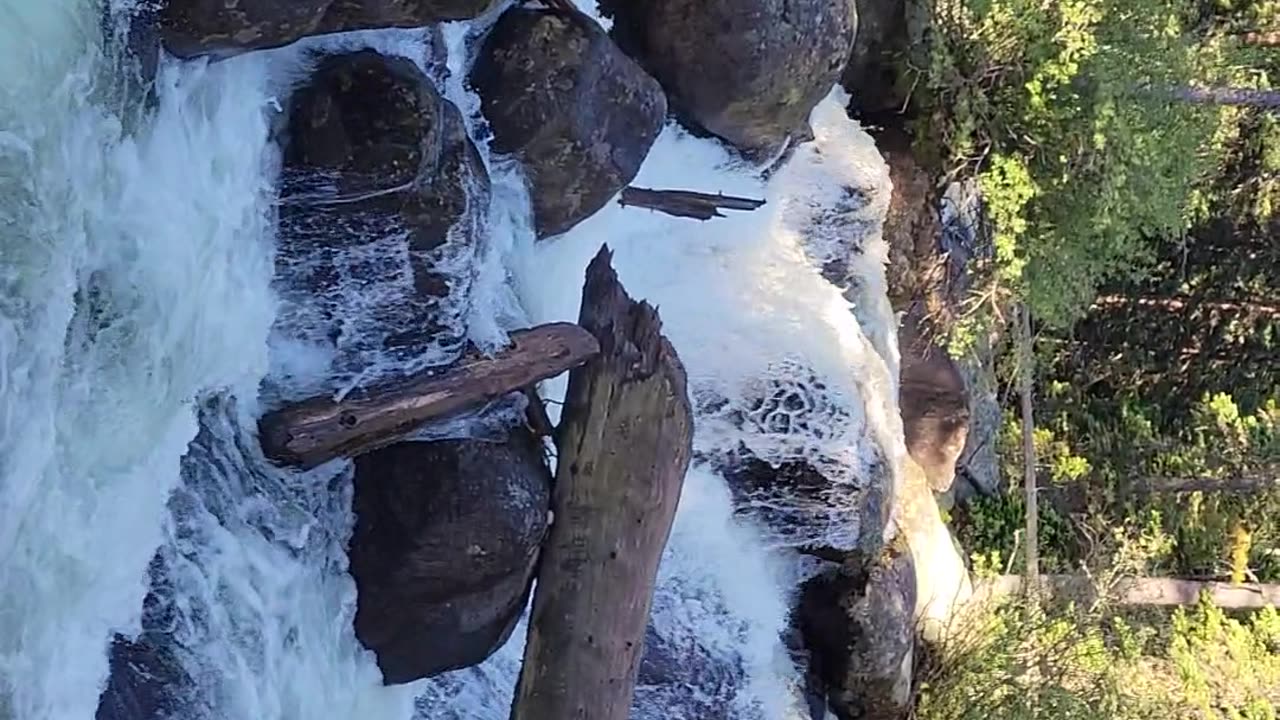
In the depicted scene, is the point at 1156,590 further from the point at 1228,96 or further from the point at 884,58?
the point at 884,58

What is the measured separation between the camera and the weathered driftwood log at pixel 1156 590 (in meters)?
6.70

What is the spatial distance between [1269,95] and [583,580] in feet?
15.1

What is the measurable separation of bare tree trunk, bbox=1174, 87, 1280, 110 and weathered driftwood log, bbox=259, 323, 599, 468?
3791 mm

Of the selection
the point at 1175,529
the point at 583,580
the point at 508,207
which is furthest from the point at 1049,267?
the point at 583,580

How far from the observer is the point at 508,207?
3930mm

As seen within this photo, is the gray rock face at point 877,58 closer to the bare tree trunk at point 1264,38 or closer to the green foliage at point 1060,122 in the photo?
the green foliage at point 1060,122

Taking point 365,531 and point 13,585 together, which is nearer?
point 13,585

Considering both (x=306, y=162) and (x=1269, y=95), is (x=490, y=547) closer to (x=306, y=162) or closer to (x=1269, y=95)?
(x=306, y=162)

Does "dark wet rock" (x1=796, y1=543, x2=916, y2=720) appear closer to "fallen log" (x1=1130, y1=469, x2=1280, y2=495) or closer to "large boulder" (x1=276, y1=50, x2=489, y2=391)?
"large boulder" (x1=276, y1=50, x2=489, y2=391)

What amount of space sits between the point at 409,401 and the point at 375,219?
0.45 m

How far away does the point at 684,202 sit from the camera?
4.90 m

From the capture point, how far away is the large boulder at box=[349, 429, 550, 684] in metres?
3.46

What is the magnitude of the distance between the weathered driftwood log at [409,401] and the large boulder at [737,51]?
1.43 meters

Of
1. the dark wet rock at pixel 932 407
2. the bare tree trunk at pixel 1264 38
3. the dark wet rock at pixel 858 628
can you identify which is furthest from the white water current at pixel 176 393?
the bare tree trunk at pixel 1264 38
